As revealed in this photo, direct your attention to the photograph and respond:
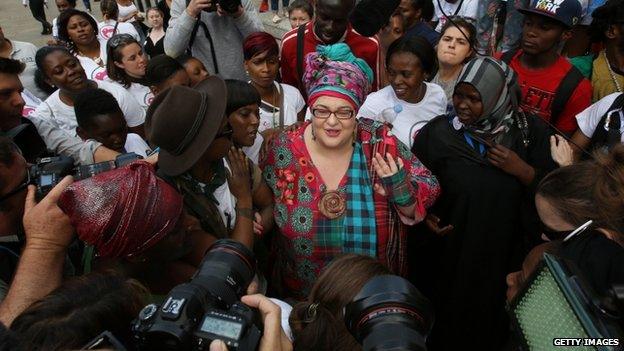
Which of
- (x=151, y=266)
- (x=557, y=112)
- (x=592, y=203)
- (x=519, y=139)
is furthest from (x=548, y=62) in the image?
(x=151, y=266)

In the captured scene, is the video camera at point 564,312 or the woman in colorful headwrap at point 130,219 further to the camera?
the woman in colorful headwrap at point 130,219

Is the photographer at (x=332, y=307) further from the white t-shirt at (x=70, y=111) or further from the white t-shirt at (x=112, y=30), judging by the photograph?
the white t-shirt at (x=112, y=30)

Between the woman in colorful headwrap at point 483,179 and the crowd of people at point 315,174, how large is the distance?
0.01 meters

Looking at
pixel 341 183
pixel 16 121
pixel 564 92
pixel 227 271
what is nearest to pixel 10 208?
pixel 227 271

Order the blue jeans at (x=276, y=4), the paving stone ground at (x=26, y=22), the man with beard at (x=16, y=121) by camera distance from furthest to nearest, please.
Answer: the blue jeans at (x=276, y=4) < the paving stone ground at (x=26, y=22) < the man with beard at (x=16, y=121)

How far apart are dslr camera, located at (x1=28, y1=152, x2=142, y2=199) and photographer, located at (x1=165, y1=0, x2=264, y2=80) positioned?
1851 mm

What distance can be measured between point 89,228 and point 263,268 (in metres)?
1.13

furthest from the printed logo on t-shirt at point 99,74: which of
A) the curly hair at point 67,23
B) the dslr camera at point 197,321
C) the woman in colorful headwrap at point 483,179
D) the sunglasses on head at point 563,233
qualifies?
the sunglasses on head at point 563,233

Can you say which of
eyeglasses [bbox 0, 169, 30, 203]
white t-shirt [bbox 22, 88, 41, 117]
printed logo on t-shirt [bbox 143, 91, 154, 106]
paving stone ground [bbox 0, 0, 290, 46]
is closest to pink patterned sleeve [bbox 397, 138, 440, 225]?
eyeglasses [bbox 0, 169, 30, 203]

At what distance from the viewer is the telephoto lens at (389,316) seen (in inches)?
41.1

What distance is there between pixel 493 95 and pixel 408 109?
0.59 metres

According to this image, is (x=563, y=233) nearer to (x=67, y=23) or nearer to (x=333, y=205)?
(x=333, y=205)

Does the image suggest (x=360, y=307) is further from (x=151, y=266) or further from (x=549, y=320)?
(x=151, y=266)

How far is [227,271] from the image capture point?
137cm
